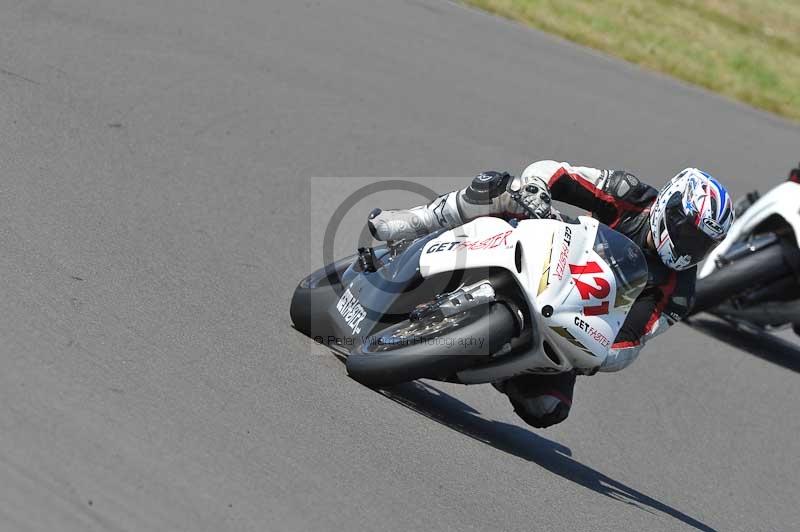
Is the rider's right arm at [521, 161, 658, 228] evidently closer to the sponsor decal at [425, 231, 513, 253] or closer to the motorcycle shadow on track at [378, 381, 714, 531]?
the sponsor decal at [425, 231, 513, 253]

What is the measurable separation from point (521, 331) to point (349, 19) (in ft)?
21.9

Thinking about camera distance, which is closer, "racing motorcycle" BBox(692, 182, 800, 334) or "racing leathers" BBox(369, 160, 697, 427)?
"racing leathers" BBox(369, 160, 697, 427)

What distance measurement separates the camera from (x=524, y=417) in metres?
6.19

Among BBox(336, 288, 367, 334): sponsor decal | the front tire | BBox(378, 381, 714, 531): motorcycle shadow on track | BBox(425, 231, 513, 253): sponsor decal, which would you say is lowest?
BBox(378, 381, 714, 531): motorcycle shadow on track

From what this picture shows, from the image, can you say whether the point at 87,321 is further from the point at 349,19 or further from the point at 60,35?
the point at 349,19

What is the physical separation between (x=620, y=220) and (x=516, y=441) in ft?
3.87

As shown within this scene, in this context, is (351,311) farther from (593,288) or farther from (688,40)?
(688,40)

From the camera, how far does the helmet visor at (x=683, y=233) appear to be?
5.68 meters

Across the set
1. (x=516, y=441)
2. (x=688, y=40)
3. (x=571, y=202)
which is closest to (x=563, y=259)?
(x=571, y=202)

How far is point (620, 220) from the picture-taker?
20.7 feet

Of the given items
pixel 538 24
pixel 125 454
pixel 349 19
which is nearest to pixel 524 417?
pixel 125 454

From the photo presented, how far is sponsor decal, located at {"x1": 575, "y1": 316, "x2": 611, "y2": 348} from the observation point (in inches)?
216

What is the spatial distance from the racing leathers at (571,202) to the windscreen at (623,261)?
0.17m

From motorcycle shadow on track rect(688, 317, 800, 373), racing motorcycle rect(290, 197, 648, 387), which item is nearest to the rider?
racing motorcycle rect(290, 197, 648, 387)
